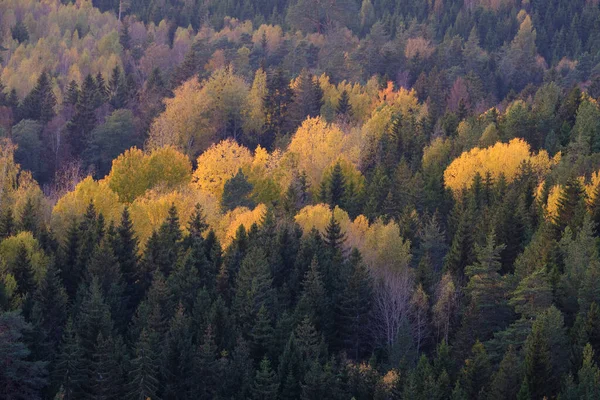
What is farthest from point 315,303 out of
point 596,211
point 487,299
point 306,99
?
point 306,99

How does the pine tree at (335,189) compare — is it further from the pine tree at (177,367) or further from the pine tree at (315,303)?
the pine tree at (177,367)

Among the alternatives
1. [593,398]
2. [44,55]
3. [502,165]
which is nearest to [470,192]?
[502,165]

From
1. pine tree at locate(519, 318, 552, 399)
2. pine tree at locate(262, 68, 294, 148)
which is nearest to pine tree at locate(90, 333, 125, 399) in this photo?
pine tree at locate(519, 318, 552, 399)

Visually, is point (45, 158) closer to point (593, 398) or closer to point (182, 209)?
point (182, 209)

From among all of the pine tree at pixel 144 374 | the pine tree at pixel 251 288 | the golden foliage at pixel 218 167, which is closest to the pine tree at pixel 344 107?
the golden foliage at pixel 218 167

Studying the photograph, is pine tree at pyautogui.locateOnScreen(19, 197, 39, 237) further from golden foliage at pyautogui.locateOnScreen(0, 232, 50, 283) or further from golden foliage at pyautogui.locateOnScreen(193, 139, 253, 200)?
golden foliage at pyautogui.locateOnScreen(193, 139, 253, 200)

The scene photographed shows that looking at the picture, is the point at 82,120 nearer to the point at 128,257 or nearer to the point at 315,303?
the point at 128,257
